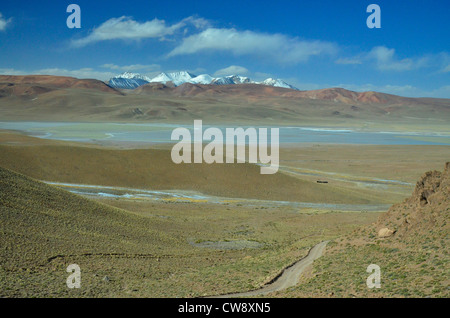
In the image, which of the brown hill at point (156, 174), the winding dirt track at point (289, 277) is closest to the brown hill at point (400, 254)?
the winding dirt track at point (289, 277)

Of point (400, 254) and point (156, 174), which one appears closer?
point (400, 254)

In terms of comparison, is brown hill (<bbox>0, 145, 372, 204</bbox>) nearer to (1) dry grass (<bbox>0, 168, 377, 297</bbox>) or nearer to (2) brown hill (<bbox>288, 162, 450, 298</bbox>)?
(1) dry grass (<bbox>0, 168, 377, 297</bbox>)

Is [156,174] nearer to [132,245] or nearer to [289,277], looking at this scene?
[132,245]

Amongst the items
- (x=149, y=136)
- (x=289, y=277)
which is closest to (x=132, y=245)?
(x=289, y=277)

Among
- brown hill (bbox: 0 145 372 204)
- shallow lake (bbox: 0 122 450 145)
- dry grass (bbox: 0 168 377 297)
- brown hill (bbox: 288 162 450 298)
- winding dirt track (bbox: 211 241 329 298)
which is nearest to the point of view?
brown hill (bbox: 288 162 450 298)

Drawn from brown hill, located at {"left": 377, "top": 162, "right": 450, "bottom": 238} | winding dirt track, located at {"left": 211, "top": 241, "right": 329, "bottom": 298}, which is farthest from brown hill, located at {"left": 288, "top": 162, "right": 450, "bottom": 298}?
winding dirt track, located at {"left": 211, "top": 241, "right": 329, "bottom": 298}

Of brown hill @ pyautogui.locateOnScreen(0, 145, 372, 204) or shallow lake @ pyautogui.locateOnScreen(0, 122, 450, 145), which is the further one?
shallow lake @ pyautogui.locateOnScreen(0, 122, 450, 145)

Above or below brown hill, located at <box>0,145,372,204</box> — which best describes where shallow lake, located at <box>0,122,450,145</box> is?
above

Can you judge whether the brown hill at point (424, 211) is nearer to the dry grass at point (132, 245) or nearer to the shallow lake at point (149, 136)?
the dry grass at point (132, 245)

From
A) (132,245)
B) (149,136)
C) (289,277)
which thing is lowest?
(289,277)
